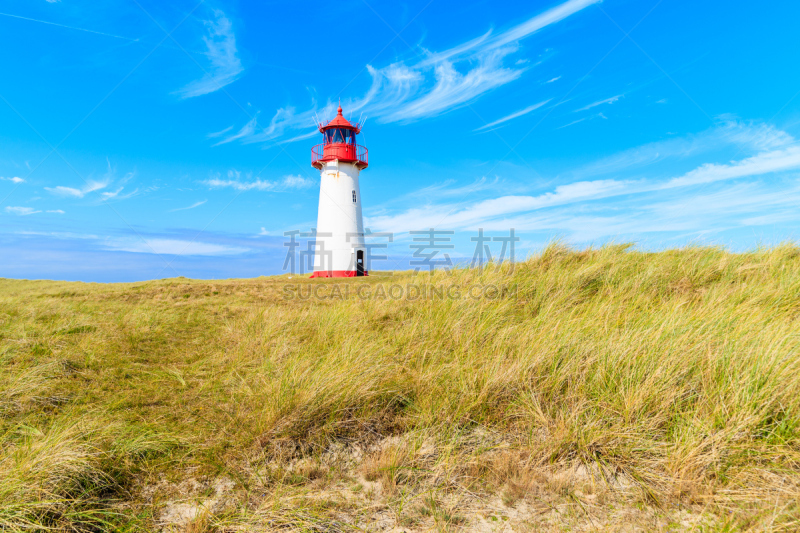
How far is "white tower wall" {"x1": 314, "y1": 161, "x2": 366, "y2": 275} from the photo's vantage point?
2025 centimetres

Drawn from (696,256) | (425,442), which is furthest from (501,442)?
(696,256)

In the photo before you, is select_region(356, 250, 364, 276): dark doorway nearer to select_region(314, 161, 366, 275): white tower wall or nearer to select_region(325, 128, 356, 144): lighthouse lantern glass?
select_region(314, 161, 366, 275): white tower wall

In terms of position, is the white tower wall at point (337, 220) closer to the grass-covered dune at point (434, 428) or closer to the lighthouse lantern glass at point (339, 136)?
the lighthouse lantern glass at point (339, 136)

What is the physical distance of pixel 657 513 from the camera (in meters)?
1.91

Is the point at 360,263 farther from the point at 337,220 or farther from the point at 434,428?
the point at 434,428

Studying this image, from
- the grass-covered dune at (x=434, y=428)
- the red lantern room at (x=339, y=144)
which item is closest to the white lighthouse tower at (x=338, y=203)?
the red lantern room at (x=339, y=144)

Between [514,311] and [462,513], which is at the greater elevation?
[514,311]

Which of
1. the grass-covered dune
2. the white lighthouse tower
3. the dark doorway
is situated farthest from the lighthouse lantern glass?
the grass-covered dune

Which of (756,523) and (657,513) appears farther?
(657,513)

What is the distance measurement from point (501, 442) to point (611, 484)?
2.20ft

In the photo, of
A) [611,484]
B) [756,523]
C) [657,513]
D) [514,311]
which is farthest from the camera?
[514,311]

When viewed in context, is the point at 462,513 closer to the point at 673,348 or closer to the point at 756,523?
the point at 756,523

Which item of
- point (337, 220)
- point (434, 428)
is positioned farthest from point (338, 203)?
point (434, 428)

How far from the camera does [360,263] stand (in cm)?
2111
